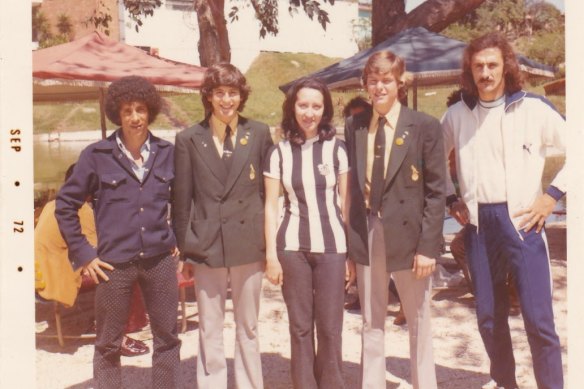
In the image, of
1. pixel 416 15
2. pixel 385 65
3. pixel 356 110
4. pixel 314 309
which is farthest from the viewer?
pixel 416 15

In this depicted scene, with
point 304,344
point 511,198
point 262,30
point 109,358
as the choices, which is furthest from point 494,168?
point 262,30

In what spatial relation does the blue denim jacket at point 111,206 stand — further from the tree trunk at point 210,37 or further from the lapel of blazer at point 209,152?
the tree trunk at point 210,37

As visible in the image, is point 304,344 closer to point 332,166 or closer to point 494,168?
point 332,166

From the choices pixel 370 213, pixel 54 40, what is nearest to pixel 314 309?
pixel 370 213

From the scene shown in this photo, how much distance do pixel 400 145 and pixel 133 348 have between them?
3.10 metres

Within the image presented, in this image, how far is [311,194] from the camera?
390 centimetres

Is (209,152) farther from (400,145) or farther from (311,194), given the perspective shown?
(400,145)

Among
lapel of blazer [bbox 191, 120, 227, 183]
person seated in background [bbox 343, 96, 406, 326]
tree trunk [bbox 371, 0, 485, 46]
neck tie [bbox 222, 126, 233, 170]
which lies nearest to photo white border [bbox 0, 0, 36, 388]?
lapel of blazer [bbox 191, 120, 227, 183]

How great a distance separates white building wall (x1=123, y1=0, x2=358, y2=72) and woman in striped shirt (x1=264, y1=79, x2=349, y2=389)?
37036mm

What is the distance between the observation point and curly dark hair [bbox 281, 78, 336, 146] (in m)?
3.95

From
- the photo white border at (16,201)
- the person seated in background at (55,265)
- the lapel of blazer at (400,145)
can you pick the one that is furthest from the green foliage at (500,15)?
the photo white border at (16,201)

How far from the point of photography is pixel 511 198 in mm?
3932

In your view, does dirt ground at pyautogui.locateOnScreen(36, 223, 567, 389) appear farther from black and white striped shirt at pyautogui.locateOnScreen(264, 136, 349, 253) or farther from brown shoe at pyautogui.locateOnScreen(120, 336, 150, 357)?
black and white striped shirt at pyautogui.locateOnScreen(264, 136, 349, 253)

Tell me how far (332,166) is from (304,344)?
109cm
